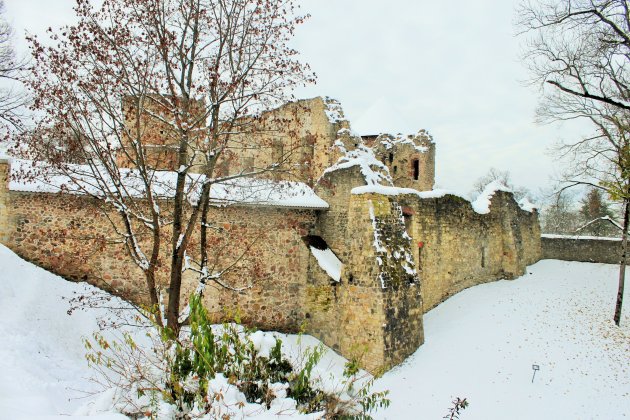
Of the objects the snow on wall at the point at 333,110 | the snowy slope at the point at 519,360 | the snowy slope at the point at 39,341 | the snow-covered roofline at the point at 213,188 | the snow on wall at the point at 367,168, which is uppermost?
the snow on wall at the point at 333,110

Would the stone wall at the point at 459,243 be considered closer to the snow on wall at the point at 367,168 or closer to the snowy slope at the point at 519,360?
the snowy slope at the point at 519,360

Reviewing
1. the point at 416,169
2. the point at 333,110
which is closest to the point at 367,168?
the point at 333,110

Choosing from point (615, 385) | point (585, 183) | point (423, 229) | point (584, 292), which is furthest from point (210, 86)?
point (584, 292)

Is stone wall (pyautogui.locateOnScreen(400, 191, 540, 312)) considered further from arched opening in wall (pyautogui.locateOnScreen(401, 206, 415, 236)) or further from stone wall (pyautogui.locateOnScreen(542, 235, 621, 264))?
stone wall (pyautogui.locateOnScreen(542, 235, 621, 264))

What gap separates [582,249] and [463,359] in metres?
17.1

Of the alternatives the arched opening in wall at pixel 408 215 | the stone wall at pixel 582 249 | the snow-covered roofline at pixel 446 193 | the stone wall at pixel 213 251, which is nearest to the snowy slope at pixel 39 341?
the stone wall at pixel 213 251

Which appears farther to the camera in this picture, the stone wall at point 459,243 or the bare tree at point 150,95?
the stone wall at point 459,243

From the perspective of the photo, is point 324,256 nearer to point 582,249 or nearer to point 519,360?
point 519,360

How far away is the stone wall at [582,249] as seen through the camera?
73.5 feet

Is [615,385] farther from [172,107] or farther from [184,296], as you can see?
[172,107]

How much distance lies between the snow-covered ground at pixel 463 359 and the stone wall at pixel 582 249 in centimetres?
988

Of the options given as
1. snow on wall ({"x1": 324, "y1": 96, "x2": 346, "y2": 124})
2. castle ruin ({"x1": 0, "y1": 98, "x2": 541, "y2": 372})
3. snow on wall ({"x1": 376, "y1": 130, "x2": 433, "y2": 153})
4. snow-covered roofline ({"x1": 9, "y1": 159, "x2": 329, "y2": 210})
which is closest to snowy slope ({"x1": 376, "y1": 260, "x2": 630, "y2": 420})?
castle ruin ({"x1": 0, "y1": 98, "x2": 541, "y2": 372})

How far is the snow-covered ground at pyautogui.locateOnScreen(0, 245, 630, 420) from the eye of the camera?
750cm

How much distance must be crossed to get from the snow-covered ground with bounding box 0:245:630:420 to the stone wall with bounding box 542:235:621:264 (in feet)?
32.4
